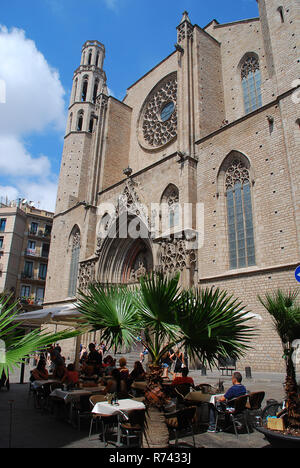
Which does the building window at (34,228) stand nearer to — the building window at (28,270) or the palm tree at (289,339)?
the building window at (28,270)

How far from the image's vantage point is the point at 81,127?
28.2 m

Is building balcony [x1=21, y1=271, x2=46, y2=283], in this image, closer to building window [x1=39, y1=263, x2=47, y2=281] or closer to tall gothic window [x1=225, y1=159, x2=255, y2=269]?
building window [x1=39, y1=263, x2=47, y2=281]

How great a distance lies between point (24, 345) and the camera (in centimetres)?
292

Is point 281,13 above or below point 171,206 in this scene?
above

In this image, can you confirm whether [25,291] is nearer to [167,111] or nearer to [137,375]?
[167,111]

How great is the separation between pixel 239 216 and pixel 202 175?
278cm

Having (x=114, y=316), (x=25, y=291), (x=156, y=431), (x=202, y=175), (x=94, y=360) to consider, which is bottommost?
(x=156, y=431)

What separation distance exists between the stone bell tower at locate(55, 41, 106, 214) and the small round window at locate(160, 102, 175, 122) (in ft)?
17.4

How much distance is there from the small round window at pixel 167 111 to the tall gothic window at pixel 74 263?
9816mm

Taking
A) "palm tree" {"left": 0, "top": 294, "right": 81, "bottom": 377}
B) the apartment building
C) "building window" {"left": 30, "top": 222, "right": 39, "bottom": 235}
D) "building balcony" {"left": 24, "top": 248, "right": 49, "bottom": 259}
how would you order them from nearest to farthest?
"palm tree" {"left": 0, "top": 294, "right": 81, "bottom": 377}
the apartment building
"building balcony" {"left": 24, "top": 248, "right": 49, "bottom": 259}
"building window" {"left": 30, "top": 222, "right": 39, "bottom": 235}

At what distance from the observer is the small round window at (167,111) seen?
68.4 feet

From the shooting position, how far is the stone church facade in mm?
11445

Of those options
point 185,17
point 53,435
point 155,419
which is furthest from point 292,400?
point 185,17

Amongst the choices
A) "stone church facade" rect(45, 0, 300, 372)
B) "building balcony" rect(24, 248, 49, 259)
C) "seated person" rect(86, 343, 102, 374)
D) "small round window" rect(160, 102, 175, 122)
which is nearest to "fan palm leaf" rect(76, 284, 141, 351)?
"seated person" rect(86, 343, 102, 374)
